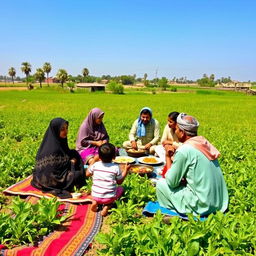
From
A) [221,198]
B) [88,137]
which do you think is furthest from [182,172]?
[88,137]

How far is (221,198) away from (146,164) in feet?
7.77

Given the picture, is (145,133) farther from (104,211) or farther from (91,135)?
(104,211)

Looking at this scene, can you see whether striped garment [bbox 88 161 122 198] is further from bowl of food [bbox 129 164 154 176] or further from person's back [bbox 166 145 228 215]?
bowl of food [bbox 129 164 154 176]

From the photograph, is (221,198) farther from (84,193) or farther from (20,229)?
(20,229)

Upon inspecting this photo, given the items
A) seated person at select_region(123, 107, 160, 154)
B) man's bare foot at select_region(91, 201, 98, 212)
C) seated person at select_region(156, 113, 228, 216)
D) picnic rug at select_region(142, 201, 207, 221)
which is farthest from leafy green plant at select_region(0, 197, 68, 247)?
seated person at select_region(123, 107, 160, 154)

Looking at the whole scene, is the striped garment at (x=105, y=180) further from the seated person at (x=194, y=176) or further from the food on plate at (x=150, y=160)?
the food on plate at (x=150, y=160)

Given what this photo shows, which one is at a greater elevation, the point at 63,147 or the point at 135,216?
the point at 63,147

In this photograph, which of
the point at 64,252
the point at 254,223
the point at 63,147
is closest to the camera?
the point at 64,252

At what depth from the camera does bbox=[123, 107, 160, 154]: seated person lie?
6883mm

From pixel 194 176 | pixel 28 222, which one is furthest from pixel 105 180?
pixel 194 176

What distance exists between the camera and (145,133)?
709 centimetres

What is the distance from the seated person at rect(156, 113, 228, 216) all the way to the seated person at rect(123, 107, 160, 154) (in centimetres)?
313

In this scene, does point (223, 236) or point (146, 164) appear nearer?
point (223, 236)

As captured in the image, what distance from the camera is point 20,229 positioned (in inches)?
131
